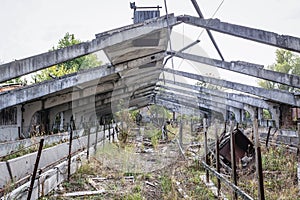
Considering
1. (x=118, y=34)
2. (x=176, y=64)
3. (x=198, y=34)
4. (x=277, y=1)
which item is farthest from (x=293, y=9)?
(x=176, y=64)

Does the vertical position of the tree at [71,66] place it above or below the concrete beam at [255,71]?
above

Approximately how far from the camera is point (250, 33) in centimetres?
891

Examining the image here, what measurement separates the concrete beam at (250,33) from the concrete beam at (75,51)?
116 cm

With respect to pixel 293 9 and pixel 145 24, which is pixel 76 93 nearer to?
pixel 145 24

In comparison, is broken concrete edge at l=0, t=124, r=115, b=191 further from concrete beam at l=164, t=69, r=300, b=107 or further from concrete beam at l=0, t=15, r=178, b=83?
concrete beam at l=164, t=69, r=300, b=107

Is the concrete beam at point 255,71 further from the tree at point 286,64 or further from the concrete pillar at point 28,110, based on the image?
the tree at point 286,64

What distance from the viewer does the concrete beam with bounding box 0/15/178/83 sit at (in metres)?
9.03

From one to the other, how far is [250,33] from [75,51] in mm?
5217

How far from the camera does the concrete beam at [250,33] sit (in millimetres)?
8227

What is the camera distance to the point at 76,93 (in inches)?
645

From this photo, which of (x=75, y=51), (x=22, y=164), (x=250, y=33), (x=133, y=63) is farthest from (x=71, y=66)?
(x=22, y=164)

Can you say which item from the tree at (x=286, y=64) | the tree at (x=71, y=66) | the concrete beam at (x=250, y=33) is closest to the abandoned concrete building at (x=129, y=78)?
the concrete beam at (x=250, y=33)

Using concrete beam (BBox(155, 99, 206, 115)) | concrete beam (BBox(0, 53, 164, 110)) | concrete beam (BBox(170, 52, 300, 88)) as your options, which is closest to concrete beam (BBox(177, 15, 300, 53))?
concrete beam (BBox(170, 52, 300, 88))

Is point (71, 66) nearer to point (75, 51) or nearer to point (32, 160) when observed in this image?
point (75, 51)
